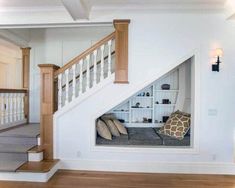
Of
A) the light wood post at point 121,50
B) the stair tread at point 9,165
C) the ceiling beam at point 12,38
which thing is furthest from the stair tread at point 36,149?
the ceiling beam at point 12,38

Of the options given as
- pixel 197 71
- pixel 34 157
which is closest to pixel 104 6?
pixel 197 71

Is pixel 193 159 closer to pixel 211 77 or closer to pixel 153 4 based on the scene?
pixel 211 77

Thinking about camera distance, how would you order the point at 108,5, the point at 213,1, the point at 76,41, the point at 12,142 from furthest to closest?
1. the point at 76,41
2. the point at 12,142
3. the point at 108,5
4. the point at 213,1

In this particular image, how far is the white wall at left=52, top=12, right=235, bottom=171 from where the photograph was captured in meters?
3.88

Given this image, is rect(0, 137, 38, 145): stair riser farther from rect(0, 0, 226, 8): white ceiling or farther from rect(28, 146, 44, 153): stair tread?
rect(0, 0, 226, 8): white ceiling

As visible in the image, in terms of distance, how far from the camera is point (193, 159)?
3.90 metres

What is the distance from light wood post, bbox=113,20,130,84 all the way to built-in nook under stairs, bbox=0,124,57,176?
1848 millimetres

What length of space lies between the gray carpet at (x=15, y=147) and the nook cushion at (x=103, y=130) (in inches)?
47.0

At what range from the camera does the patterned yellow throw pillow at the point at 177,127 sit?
4.16m

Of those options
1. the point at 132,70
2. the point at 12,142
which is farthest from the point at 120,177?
the point at 12,142

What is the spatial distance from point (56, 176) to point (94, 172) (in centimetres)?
63

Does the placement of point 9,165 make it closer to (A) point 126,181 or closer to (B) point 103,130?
(B) point 103,130

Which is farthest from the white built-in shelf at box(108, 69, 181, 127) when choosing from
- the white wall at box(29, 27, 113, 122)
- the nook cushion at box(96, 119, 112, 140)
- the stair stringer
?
the white wall at box(29, 27, 113, 122)

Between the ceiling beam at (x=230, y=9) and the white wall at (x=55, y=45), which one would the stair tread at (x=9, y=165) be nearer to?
the white wall at (x=55, y=45)
